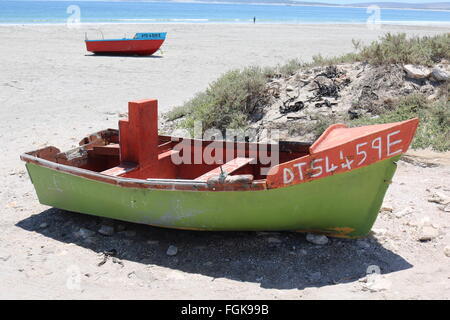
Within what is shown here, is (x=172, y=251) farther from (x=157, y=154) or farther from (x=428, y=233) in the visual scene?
(x=428, y=233)

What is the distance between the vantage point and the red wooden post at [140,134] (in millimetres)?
5289

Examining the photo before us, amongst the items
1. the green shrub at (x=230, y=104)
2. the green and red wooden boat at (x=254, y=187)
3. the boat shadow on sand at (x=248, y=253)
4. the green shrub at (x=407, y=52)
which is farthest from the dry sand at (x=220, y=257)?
the green shrub at (x=230, y=104)

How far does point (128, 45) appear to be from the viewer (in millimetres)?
19828

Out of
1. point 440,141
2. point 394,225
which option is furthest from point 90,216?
point 440,141

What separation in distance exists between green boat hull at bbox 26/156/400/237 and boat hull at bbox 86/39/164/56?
52.1 ft

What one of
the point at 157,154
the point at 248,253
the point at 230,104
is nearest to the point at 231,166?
the point at 157,154

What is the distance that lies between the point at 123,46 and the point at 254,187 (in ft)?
55.9

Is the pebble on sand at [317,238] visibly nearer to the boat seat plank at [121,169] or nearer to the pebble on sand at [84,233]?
the boat seat plank at [121,169]

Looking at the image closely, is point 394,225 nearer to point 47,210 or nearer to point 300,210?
point 300,210

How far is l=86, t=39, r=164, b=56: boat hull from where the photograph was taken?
1973cm

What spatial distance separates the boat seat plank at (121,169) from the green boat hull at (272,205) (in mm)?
343

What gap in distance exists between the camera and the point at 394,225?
16.4 ft

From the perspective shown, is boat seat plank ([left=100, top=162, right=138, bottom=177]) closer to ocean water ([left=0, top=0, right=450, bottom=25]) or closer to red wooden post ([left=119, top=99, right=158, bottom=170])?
red wooden post ([left=119, top=99, right=158, bottom=170])

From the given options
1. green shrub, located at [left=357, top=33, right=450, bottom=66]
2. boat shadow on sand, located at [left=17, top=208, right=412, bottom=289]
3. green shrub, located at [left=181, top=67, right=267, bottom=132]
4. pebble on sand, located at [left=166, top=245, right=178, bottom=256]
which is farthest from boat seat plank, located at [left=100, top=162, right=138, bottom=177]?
green shrub, located at [left=357, top=33, right=450, bottom=66]
